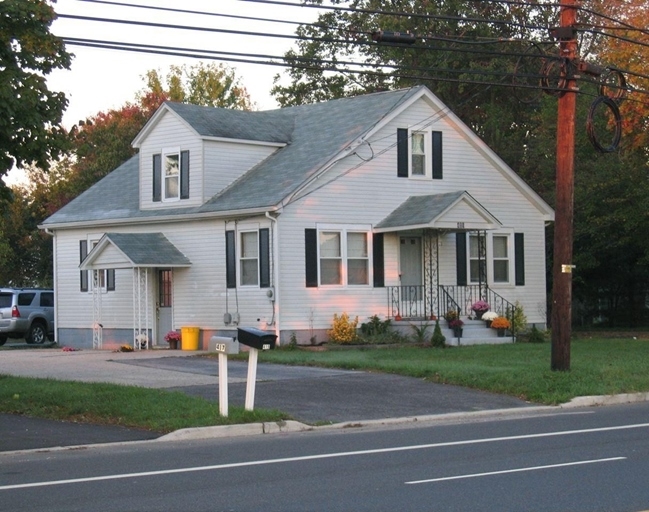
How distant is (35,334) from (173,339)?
875cm

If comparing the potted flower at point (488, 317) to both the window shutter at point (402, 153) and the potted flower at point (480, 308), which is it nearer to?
the potted flower at point (480, 308)

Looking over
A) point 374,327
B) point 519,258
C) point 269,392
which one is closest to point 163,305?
point 374,327

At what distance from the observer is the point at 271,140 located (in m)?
32.8

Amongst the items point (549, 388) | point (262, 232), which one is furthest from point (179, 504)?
point (262, 232)

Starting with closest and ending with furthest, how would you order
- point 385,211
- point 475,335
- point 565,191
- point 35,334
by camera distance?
1. point 565,191
2. point 475,335
3. point 385,211
4. point 35,334

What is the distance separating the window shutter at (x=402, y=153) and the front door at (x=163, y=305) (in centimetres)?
751

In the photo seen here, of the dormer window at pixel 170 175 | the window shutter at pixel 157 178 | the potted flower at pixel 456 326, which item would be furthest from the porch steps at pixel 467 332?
the window shutter at pixel 157 178

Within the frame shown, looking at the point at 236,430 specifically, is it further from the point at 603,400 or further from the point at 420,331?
the point at 420,331

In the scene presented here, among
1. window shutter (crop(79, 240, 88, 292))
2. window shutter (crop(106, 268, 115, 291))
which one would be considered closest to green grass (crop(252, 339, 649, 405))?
window shutter (crop(106, 268, 115, 291))

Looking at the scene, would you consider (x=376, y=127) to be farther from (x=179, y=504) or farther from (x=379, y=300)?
(x=179, y=504)

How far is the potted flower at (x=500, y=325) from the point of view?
30.9 m

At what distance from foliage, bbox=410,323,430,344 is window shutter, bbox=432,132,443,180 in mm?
4886

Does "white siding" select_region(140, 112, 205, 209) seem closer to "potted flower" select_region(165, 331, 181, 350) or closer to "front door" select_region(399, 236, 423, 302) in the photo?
"potted flower" select_region(165, 331, 181, 350)

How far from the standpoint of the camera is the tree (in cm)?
1512
